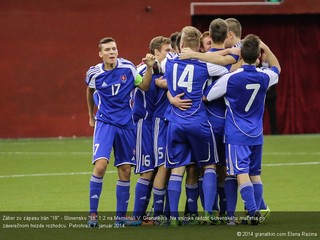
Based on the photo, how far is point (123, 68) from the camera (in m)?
12.6

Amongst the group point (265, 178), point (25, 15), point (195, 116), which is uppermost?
point (25, 15)

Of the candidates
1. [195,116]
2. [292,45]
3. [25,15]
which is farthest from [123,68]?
[292,45]

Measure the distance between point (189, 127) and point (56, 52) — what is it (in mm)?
17342

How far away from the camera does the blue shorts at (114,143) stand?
12310 mm

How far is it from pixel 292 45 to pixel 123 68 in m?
18.7

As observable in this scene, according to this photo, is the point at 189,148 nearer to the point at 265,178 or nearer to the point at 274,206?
the point at 274,206

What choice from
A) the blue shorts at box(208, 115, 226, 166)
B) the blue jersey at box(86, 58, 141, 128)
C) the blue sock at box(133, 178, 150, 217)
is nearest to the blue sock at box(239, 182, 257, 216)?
the blue shorts at box(208, 115, 226, 166)

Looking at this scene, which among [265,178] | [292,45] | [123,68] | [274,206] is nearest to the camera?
[123,68]

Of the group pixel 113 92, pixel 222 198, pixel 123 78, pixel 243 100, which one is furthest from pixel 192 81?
pixel 222 198

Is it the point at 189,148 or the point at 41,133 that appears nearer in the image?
the point at 189,148

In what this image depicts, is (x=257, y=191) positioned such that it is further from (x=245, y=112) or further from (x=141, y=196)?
(x=141, y=196)

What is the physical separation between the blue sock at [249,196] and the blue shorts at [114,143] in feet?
4.48

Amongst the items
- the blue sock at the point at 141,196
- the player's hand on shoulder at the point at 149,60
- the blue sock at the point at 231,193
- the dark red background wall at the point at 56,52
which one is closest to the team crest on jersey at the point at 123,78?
the player's hand on shoulder at the point at 149,60

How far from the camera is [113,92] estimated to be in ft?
41.0
